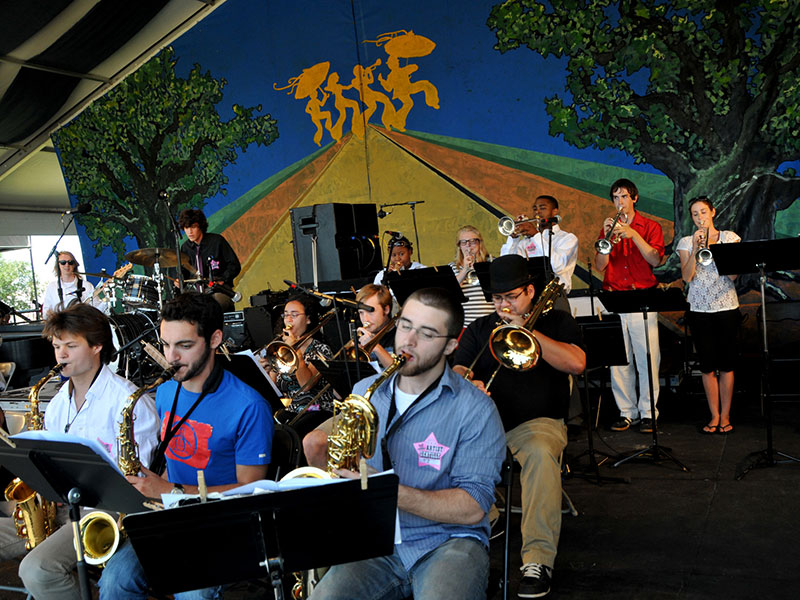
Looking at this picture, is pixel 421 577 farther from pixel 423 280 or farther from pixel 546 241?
pixel 546 241

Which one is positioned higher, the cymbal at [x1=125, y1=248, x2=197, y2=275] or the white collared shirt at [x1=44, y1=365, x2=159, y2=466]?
the cymbal at [x1=125, y1=248, x2=197, y2=275]

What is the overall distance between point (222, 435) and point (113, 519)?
514mm

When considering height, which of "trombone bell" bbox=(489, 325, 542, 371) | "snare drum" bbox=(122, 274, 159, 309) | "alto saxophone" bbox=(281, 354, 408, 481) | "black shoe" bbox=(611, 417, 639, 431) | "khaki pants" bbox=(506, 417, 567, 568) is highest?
"snare drum" bbox=(122, 274, 159, 309)

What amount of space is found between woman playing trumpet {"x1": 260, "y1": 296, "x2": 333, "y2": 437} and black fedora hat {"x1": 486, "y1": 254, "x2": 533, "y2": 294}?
142 cm

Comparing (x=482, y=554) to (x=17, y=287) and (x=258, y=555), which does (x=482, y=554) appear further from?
(x=17, y=287)

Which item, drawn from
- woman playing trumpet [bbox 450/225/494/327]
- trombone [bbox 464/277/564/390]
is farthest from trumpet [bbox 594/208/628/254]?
trombone [bbox 464/277/564/390]

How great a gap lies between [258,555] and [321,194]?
8.63m

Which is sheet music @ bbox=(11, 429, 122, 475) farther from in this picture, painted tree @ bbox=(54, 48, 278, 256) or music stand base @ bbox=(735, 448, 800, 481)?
painted tree @ bbox=(54, 48, 278, 256)

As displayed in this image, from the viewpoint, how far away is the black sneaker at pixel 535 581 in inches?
133

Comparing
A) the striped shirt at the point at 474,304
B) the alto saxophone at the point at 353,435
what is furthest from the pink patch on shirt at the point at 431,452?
the striped shirt at the point at 474,304

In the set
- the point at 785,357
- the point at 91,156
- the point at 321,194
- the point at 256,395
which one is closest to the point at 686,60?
the point at 785,357

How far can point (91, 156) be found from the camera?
12273 mm

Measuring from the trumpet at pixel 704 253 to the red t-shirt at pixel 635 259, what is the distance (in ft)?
1.81

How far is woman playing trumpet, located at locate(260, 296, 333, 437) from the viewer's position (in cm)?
454
